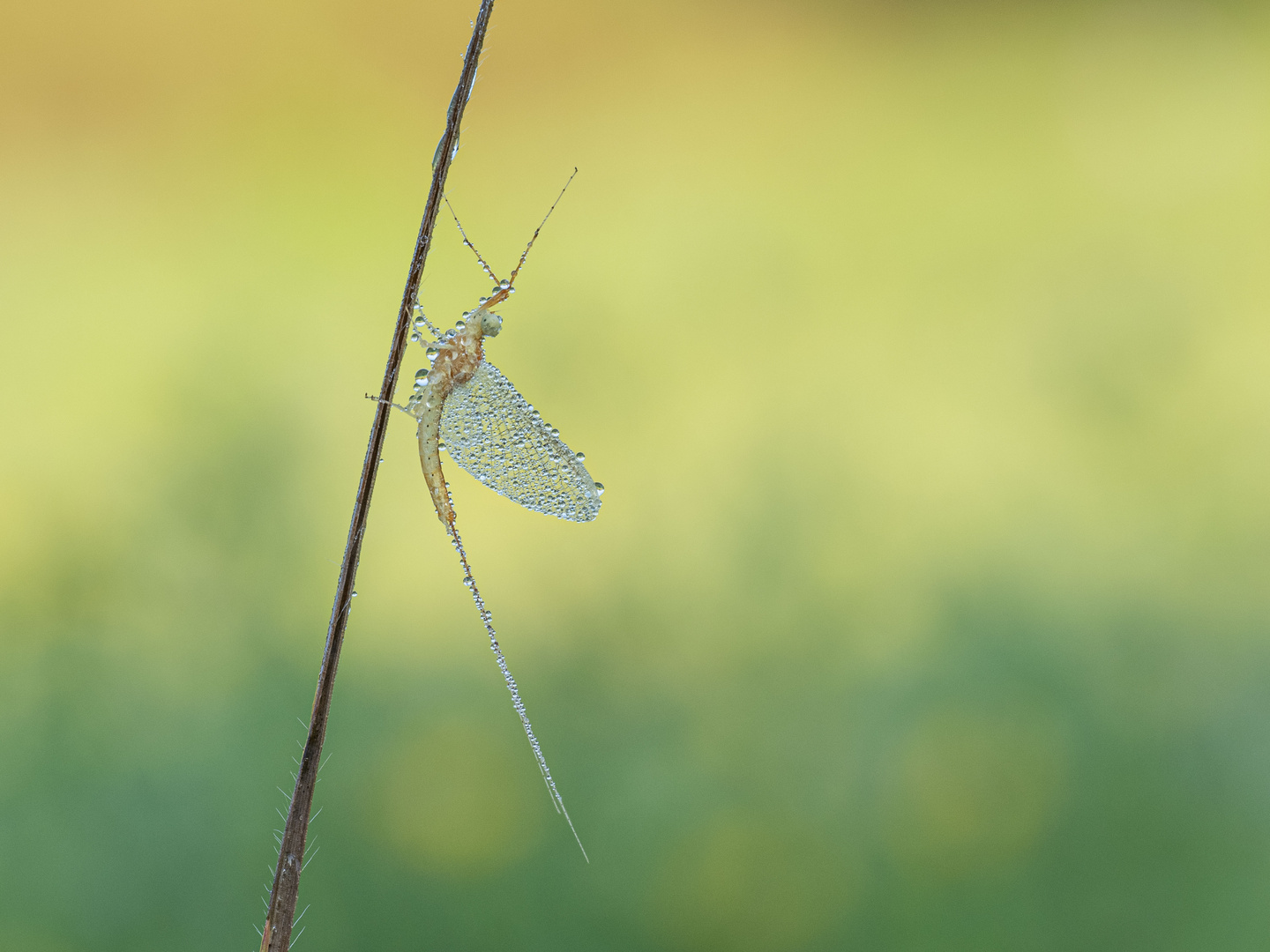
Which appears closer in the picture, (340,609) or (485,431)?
(340,609)

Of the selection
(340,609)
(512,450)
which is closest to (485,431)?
(512,450)

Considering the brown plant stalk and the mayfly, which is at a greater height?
the mayfly

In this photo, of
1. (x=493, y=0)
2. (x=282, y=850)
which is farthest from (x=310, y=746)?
(x=493, y=0)

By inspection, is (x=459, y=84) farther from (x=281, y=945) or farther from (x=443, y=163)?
(x=281, y=945)

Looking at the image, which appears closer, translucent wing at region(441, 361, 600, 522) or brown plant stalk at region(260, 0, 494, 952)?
brown plant stalk at region(260, 0, 494, 952)

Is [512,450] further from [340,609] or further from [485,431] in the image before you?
[340,609]
